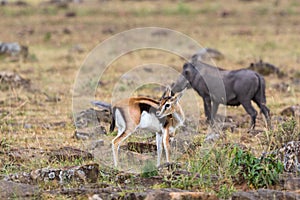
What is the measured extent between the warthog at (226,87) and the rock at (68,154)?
3589 millimetres

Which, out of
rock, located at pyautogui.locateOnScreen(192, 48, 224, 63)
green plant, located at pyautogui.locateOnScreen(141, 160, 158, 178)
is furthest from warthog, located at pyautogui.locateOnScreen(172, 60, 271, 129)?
rock, located at pyautogui.locateOnScreen(192, 48, 224, 63)

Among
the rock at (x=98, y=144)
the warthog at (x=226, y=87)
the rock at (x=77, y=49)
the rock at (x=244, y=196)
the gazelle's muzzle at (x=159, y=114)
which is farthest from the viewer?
the rock at (x=77, y=49)

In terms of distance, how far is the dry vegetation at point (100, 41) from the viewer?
36.5ft

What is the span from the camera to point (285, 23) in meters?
28.1

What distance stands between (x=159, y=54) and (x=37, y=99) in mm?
7843

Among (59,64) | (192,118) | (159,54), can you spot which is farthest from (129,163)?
(159,54)

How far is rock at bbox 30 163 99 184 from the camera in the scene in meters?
7.49

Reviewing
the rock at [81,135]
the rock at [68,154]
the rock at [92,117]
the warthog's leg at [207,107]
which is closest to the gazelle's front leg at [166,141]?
the rock at [68,154]

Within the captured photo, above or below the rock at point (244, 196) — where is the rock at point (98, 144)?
above

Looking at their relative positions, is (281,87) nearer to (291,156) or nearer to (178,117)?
(178,117)

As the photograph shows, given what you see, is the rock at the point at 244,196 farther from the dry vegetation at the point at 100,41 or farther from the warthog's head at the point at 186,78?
the warthog's head at the point at 186,78

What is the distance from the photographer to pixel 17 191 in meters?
7.02

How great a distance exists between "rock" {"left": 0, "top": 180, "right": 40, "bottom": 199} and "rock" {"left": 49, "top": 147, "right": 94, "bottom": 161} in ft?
4.28

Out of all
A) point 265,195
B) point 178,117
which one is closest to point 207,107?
point 178,117
